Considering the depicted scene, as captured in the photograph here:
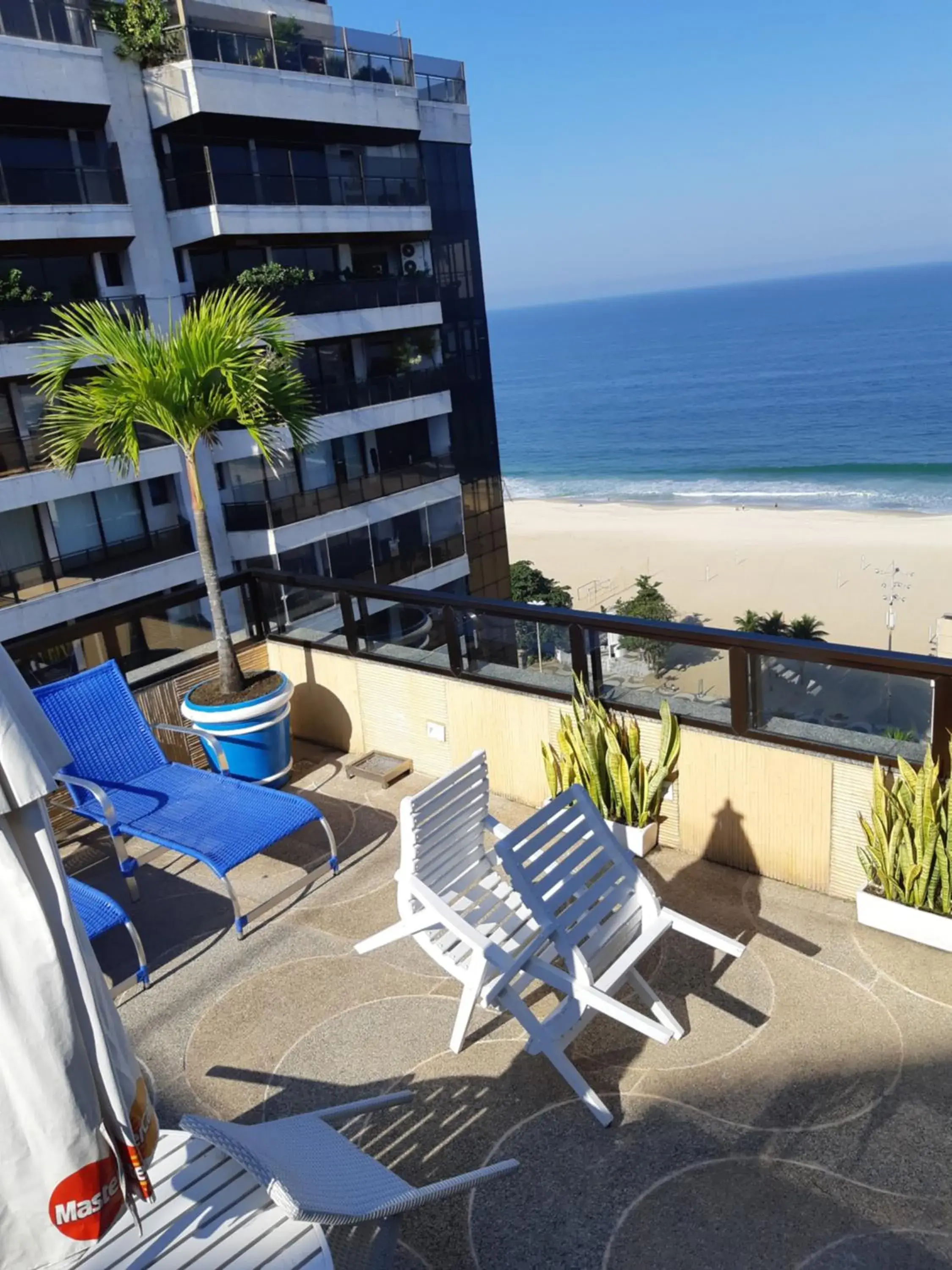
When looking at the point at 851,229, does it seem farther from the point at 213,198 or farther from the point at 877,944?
the point at 877,944

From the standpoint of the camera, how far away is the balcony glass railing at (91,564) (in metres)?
21.6

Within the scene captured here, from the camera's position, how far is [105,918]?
14.4 ft

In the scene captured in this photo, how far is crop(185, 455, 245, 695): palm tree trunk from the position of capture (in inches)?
258

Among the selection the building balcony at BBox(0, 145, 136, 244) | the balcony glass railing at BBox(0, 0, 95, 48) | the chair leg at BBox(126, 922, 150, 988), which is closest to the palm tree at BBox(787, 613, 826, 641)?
the building balcony at BBox(0, 145, 136, 244)

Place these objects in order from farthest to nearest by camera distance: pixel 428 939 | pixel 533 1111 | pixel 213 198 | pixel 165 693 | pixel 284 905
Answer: pixel 213 198
pixel 165 693
pixel 284 905
pixel 428 939
pixel 533 1111

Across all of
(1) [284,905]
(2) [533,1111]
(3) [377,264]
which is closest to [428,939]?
(2) [533,1111]

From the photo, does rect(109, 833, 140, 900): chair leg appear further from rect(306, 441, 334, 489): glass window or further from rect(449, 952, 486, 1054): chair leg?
rect(306, 441, 334, 489): glass window

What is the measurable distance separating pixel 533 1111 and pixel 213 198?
23.9 metres

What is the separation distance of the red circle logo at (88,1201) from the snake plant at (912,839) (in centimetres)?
332

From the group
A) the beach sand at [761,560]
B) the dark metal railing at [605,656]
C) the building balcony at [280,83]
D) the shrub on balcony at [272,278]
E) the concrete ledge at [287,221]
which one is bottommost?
the beach sand at [761,560]

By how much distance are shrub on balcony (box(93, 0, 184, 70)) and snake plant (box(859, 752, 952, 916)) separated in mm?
24341

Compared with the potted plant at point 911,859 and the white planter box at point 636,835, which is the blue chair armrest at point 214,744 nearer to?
the white planter box at point 636,835

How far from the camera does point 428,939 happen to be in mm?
4242

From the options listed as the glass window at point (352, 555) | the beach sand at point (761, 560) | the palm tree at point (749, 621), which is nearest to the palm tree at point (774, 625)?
the palm tree at point (749, 621)
